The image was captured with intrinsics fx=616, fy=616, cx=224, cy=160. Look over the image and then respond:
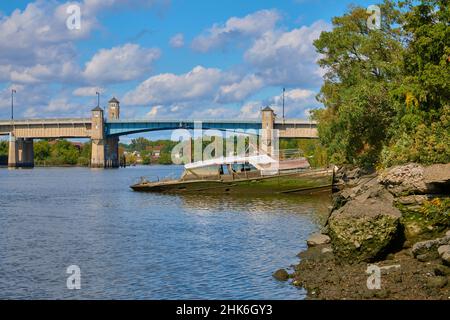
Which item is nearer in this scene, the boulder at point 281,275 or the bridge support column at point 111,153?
the boulder at point 281,275

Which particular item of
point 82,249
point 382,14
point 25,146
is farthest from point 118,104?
point 82,249

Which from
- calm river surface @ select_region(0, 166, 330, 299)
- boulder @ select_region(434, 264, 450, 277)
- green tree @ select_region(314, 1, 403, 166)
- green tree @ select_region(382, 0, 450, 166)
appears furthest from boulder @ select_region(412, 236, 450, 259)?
green tree @ select_region(314, 1, 403, 166)

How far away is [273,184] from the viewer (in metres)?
53.8

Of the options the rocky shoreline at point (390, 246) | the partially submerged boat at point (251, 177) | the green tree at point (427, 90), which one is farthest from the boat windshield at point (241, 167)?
→ the rocky shoreline at point (390, 246)

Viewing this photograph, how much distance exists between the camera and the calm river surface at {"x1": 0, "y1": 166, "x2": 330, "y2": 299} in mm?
18281

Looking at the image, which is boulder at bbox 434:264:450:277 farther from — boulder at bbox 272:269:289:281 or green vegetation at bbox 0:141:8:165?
green vegetation at bbox 0:141:8:165

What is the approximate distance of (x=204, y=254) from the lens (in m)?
24.0

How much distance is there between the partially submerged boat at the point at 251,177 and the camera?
5297 centimetres

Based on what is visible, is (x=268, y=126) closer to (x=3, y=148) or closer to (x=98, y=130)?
(x=98, y=130)

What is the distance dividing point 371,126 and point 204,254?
22.6 metres

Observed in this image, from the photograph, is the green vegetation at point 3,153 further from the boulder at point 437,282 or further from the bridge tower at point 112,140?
the boulder at point 437,282

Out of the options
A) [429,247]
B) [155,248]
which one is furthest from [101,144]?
[429,247]

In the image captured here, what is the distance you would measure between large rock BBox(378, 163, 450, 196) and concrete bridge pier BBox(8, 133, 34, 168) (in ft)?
435

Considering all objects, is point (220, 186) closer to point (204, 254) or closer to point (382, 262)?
point (204, 254)
